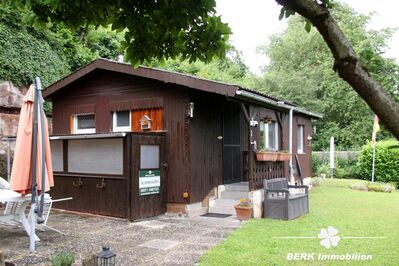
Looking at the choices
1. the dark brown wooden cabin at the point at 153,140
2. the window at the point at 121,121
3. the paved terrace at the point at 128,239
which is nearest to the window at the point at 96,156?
the dark brown wooden cabin at the point at 153,140

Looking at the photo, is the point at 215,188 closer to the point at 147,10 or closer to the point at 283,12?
the point at 147,10

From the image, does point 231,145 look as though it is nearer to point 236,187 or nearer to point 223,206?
point 236,187

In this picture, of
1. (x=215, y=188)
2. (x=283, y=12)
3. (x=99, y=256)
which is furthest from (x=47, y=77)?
(x=283, y=12)

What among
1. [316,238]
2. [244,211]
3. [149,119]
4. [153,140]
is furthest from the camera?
[149,119]

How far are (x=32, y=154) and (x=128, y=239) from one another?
2111mm

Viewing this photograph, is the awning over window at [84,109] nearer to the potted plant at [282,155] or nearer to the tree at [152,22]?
the potted plant at [282,155]

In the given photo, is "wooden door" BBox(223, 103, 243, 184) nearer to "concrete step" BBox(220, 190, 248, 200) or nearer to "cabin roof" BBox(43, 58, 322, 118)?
"concrete step" BBox(220, 190, 248, 200)

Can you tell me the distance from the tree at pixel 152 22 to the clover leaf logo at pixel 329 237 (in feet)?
13.4

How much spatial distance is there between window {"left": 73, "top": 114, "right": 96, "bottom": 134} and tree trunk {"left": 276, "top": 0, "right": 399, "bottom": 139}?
396 inches

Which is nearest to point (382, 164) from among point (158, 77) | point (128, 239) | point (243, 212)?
point (243, 212)

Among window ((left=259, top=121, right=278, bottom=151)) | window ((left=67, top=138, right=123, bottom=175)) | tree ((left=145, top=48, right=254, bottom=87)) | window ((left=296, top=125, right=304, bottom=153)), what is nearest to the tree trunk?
window ((left=67, top=138, right=123, bottom=175))

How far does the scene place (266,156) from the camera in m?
9.03

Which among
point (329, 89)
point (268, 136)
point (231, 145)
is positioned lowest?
point (231, 145)

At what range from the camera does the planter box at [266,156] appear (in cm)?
881
